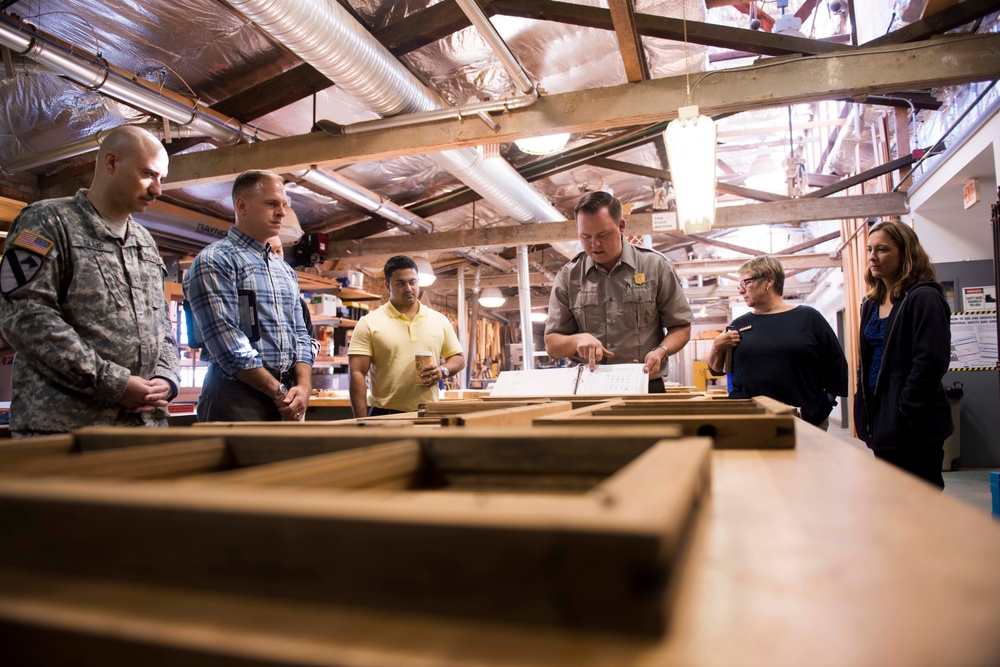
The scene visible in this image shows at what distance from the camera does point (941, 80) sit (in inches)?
144

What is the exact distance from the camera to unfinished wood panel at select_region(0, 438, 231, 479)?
609 mm

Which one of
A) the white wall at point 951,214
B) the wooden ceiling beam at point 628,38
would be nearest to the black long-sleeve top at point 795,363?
the wooden ceiling beam at point 628,38

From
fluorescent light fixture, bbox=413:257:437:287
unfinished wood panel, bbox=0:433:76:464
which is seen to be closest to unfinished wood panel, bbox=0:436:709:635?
unfinished wood panel, bbox=0:433:76:464

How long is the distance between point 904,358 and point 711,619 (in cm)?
283

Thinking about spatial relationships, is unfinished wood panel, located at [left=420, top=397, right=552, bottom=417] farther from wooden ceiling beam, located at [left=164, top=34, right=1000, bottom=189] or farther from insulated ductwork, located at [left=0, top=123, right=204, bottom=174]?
insulated ductwork, located at [left=0, top=123, right=204, bottom=174]

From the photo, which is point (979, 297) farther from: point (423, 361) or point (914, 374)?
point (423, 361)

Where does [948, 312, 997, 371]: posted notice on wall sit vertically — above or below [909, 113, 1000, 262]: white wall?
below

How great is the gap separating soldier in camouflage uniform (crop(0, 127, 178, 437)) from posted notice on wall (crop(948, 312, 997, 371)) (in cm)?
689

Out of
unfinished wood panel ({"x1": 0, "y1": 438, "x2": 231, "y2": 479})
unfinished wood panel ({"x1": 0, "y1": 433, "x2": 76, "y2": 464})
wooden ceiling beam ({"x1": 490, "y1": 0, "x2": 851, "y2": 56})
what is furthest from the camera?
wooden ceiling beam ({"x1": 490, "y1": 0, "x2": 851, "y2": 56})

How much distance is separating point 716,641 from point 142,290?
2.31 metres

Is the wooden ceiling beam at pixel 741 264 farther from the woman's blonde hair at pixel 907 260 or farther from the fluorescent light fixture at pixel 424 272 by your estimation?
the woman's blonde hair at pixel 907 260

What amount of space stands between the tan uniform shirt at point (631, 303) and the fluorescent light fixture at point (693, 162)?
1.01 m

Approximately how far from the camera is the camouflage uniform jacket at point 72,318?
6.00ft

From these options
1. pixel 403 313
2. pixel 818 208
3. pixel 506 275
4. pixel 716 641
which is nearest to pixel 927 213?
pixel 818 208
